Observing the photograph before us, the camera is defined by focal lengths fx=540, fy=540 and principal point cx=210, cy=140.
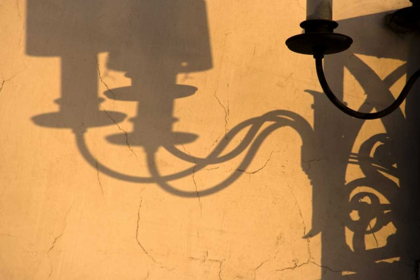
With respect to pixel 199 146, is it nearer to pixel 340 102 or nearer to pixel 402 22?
pixel 340 102

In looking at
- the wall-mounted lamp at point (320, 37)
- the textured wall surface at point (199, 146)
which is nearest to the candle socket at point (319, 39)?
the wall-mounted lamp at point (320, 37)

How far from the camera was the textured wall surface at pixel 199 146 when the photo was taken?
1.33 meters

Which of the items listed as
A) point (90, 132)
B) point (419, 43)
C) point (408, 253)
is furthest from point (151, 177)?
point (419, 43)

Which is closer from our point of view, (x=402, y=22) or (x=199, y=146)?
(x=199, y=146)

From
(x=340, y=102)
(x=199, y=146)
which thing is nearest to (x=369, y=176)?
(x=340, y=102)

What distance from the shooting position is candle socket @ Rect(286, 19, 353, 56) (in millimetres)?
1133

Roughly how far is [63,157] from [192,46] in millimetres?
447

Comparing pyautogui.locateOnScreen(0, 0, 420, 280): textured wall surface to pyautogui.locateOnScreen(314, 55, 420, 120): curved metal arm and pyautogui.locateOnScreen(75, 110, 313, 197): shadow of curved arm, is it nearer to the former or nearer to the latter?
pyautogui.locateOnScreen(75, 110, 313, 197): shadow of curved arm

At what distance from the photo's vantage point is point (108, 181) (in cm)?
137

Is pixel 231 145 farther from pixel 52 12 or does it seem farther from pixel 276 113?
pixel 52 12

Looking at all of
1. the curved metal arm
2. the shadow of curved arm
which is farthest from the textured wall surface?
the curved metal arm

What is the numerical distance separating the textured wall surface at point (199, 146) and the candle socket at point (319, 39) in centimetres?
31

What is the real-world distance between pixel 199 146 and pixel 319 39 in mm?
454

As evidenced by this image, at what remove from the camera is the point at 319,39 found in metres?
1.14
